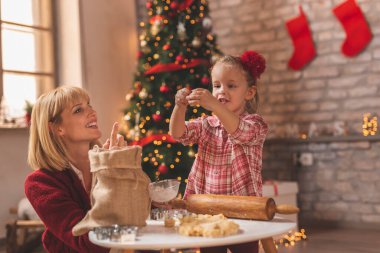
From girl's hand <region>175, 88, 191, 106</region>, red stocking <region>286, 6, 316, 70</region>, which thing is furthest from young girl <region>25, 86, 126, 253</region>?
red stocking <region>286, 6, 316, 70</region>

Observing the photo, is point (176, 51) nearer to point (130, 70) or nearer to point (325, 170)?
point (130, 70)

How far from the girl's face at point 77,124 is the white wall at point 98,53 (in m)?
3.29

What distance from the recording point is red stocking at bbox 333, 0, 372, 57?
5082 mm

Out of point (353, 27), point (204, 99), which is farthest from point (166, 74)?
point (204, 99)

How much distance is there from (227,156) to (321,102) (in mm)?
3496

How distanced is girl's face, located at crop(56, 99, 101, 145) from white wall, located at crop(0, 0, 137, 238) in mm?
3290

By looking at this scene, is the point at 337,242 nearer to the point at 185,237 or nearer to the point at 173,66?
the point at 173,66

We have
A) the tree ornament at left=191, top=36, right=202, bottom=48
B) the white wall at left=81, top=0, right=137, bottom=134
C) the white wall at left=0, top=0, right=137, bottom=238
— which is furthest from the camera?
the white wall at left=81, top=0, right=137, bottom=134

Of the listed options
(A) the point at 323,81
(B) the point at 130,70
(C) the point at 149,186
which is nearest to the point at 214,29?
(B) the point at 130,70

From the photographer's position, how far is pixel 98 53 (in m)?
5.83

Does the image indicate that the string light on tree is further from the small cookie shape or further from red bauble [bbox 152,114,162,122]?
the small cookie shape

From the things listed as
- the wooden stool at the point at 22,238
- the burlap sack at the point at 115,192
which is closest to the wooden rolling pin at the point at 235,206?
the burlap sack at the point at 115,192

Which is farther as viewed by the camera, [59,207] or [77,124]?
[77,124]

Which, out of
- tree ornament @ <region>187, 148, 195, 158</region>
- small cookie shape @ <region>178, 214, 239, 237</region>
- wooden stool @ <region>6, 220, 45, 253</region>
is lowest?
wooden stool @ <region>6, 220, 45, 253</region>
